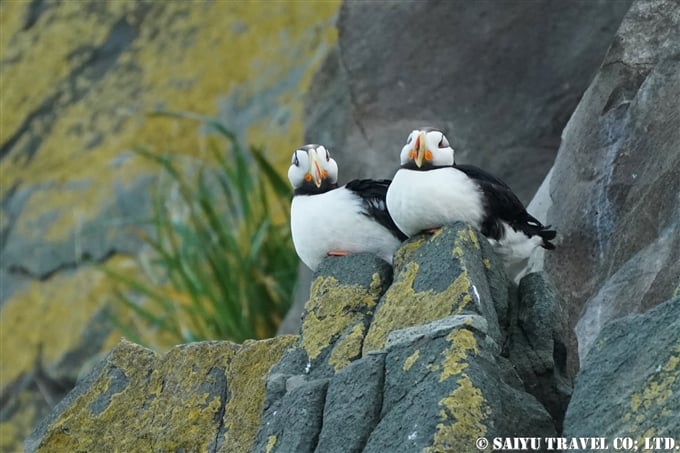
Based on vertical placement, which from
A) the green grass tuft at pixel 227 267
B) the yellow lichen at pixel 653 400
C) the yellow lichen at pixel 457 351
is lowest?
the green grass tuft at pixel 227 267

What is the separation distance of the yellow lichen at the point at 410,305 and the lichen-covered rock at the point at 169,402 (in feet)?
1.48

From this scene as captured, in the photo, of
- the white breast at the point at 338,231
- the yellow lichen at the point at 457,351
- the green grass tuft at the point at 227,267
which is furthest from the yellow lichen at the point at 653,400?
the green grass tuft at the point at 227,267

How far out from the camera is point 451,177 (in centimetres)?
493

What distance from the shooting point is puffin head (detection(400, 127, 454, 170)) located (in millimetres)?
5000

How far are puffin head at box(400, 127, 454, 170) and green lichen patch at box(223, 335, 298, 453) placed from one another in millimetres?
717

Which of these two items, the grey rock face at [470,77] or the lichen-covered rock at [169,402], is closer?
the lichen-covered rock at [169,402]

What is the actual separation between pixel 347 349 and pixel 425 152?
0.89 metres

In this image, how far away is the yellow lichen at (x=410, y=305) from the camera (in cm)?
420

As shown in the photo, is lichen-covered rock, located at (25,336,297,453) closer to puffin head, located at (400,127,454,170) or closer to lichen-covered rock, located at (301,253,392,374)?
lichen-covered rock, located at (301,253,392,374)

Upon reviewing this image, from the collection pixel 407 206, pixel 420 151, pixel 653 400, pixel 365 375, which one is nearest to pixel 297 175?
pixel 420 151

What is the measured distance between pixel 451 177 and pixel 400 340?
102 cm

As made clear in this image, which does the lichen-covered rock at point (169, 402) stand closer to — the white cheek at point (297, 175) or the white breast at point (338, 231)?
the white breast at point (338, 231)

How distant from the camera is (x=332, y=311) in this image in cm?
468

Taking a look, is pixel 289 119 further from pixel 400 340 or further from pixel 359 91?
pixel 400 340
